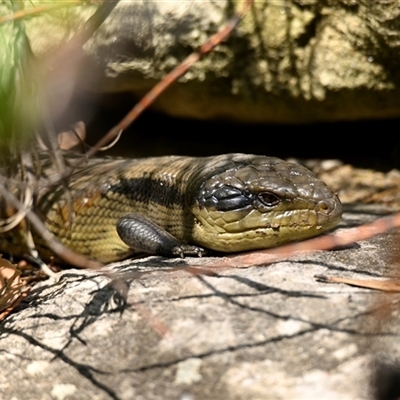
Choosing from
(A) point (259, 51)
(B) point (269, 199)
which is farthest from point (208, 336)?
(A) point (259, 51)

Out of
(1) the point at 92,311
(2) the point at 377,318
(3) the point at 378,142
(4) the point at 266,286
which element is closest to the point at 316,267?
(4) the point at 266,286

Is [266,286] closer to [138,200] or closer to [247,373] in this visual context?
[247,373]

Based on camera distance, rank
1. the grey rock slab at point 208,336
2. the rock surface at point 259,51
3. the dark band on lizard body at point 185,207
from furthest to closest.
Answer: the rock surface at point 259,51 → the dark band on lizard body at point 185,207 → the grey rock slab at point 208,336

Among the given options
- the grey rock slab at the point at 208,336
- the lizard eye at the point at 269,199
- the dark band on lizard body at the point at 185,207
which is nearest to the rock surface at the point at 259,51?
the dark band on lizard body at the point at 185,207

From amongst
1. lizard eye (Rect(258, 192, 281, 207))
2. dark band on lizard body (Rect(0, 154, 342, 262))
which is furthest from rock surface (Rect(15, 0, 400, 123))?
lizard eye (Rect(258, 192, 281, 207))

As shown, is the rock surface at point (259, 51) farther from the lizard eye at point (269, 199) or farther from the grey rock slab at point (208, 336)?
the grey rock slab at point (208, 336)

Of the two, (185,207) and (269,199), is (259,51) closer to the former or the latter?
(185,207)

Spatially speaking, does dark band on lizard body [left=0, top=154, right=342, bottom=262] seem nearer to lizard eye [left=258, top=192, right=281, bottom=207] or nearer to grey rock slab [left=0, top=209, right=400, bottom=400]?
lizard eye [left=258, top=192, right=281, bottom=207]
